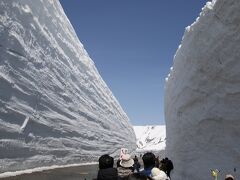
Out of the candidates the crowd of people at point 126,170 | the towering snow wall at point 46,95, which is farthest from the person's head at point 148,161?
the towering snow wall at point 46,95

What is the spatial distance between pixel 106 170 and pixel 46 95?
2124 cm

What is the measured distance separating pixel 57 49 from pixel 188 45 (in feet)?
39.3

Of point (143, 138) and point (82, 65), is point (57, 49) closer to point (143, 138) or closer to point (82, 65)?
point (82, 65)

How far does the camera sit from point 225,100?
13.4 metres

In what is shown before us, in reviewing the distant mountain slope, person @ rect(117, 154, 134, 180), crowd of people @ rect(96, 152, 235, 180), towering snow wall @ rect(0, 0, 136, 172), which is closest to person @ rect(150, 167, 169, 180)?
crowd of people @ rect(96, 152, 235, 180)

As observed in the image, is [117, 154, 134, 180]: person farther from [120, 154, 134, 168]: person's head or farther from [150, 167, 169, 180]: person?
[150, 167, 169, 180]: person

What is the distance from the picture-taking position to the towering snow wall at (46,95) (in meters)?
21.2

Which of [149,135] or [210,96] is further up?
[149,135]

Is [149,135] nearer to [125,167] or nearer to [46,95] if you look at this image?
[46,95]

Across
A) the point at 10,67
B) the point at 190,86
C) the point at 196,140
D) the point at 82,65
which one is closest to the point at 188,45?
the point at 190,86

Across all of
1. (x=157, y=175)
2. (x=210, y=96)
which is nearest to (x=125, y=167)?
(x=157, y=175)

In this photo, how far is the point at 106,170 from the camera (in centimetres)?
441

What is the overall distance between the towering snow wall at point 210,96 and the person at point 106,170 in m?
8.48

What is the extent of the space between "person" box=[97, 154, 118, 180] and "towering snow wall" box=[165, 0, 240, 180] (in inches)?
334
